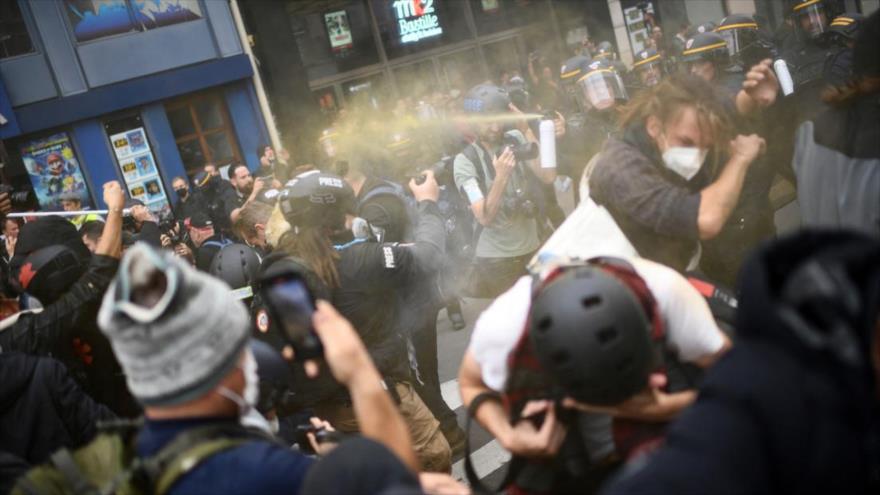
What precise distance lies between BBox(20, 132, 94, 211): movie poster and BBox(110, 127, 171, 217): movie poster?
782mm

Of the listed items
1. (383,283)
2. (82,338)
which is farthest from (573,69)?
(82,338)

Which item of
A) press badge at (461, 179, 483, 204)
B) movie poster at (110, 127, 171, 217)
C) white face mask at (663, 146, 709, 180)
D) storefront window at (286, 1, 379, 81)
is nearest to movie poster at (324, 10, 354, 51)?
storefront window at (286, 1, 379, 81)

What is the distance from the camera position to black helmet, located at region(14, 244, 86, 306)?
355cm

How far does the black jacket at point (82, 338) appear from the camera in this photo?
3.30m

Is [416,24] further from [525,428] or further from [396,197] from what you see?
[525,428]

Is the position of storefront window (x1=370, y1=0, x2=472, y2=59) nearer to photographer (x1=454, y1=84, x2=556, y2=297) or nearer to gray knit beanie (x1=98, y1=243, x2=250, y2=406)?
photographer (x1=454, y1=84, x2=556, y2=297)

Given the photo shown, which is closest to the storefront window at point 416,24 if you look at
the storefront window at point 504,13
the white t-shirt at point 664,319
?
the storefront window at point 504,13

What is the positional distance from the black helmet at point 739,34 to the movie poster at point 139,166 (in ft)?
36.6

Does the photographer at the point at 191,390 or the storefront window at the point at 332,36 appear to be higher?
the storefront window at the point at 332,36

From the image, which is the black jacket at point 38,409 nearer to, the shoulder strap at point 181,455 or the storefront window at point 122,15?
the shoulder strap at point 181,455

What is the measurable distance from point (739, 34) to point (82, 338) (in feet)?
17.8

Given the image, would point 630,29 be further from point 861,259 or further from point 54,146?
point 861,259

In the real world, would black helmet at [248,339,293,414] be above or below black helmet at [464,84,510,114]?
below

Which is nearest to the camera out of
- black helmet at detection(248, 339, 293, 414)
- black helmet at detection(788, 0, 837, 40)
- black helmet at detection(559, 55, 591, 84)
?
black helmet at detection(248, 339, 293, 414)
